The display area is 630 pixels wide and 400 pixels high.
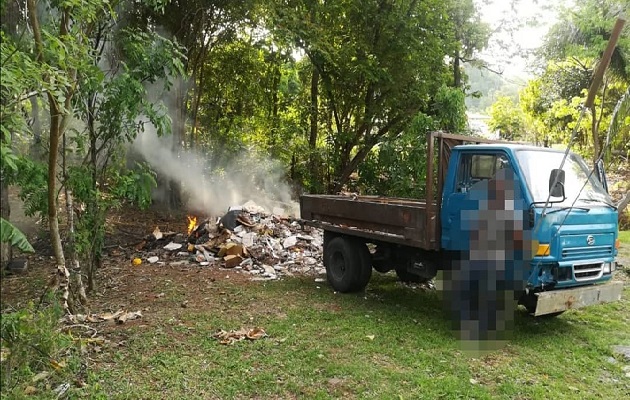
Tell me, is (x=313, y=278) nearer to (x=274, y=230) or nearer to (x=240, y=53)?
(x=274, y=230)

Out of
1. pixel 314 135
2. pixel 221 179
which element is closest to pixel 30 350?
pixel 314 135

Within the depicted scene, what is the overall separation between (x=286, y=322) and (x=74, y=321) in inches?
99.4

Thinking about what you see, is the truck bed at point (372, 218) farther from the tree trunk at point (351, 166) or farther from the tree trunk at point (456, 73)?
the tree trunk at point (456, 73)

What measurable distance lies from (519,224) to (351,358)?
2259 millimetres

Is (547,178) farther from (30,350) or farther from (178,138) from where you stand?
(178,138)

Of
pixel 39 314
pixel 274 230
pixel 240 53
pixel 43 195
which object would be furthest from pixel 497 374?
pixel 240 53

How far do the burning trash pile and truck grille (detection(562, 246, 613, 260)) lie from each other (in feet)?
15.3

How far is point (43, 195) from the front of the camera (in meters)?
5.88

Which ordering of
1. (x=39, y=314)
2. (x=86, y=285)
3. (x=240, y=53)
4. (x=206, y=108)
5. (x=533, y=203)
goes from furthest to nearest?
(x=206, y=108)
(x=240, y=53)
(x=86, y=285)
(x=533, y=203)
(x=39, y=314)

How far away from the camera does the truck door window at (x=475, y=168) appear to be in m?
5.78

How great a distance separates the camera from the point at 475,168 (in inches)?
234

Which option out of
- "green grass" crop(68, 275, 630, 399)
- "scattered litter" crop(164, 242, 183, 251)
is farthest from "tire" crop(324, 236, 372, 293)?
"scattered litter" crop(164, 242, 183, 251)

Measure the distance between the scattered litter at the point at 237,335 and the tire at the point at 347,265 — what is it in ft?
6.72

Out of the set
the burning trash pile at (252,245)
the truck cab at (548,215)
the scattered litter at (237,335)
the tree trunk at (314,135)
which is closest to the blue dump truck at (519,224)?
the truck cab at (548,215)
